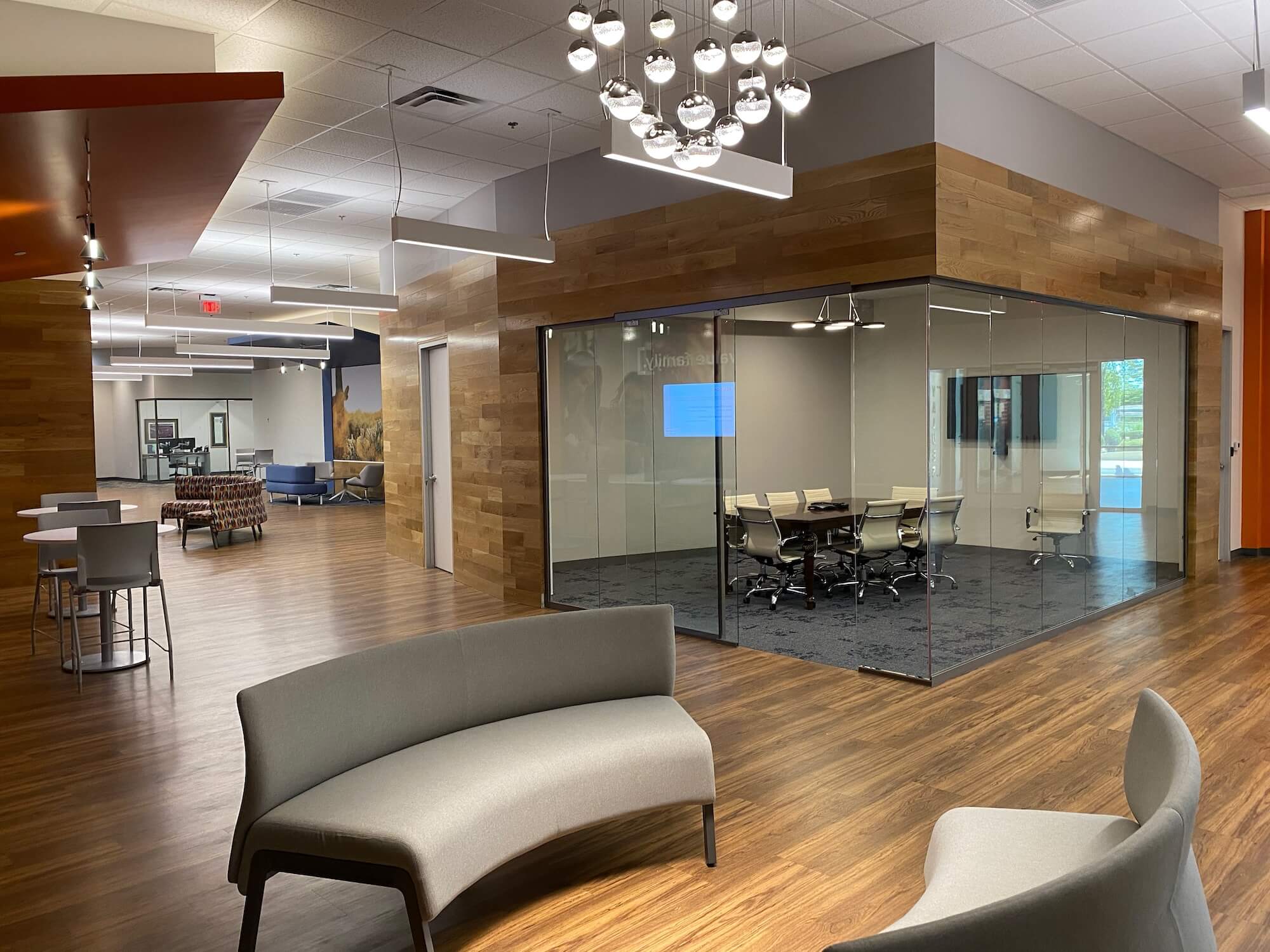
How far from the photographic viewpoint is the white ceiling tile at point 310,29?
16.4 feet

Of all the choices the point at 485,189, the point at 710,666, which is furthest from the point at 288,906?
the point at 485,189

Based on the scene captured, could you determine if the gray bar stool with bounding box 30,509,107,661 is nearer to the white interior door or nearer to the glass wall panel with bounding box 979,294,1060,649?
the white interior door

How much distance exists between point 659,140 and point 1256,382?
9671 mm

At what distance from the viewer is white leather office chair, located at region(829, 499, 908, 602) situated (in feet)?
20.3

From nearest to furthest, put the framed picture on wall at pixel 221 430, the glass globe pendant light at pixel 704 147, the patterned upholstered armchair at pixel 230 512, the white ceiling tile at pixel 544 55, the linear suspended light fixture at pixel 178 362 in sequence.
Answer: the glass globe pendant light at pixel 704 147 < the white ceiling tile at pixel 544 55 < the patterned upholstered armchair at pixel 230 512 < the linear suspended light fixture at pixel 178 362 < the framed picture on wall at pixel 221 430

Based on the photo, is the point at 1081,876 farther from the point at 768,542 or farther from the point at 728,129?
the point at 768,542

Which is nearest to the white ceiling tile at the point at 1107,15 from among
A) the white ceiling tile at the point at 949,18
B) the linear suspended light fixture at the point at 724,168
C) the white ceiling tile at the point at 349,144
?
the white ceiling tile at the point at 949,18

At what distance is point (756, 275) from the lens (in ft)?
21.0

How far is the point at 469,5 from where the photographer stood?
16.3 ft

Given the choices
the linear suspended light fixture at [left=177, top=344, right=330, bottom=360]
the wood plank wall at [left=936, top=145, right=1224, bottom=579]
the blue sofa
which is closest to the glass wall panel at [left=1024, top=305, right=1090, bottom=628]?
the wood plank wall at [left=936, top=145, right=1224, bottom=579]

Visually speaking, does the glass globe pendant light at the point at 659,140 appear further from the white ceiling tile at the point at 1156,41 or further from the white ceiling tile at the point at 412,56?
the white ceiling tile at the point at 1156,41

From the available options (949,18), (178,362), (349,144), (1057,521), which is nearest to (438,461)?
(349,144)

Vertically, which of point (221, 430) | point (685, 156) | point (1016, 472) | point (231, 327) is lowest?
point (1016, 472)

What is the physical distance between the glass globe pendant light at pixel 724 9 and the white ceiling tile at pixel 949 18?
7.86ft
